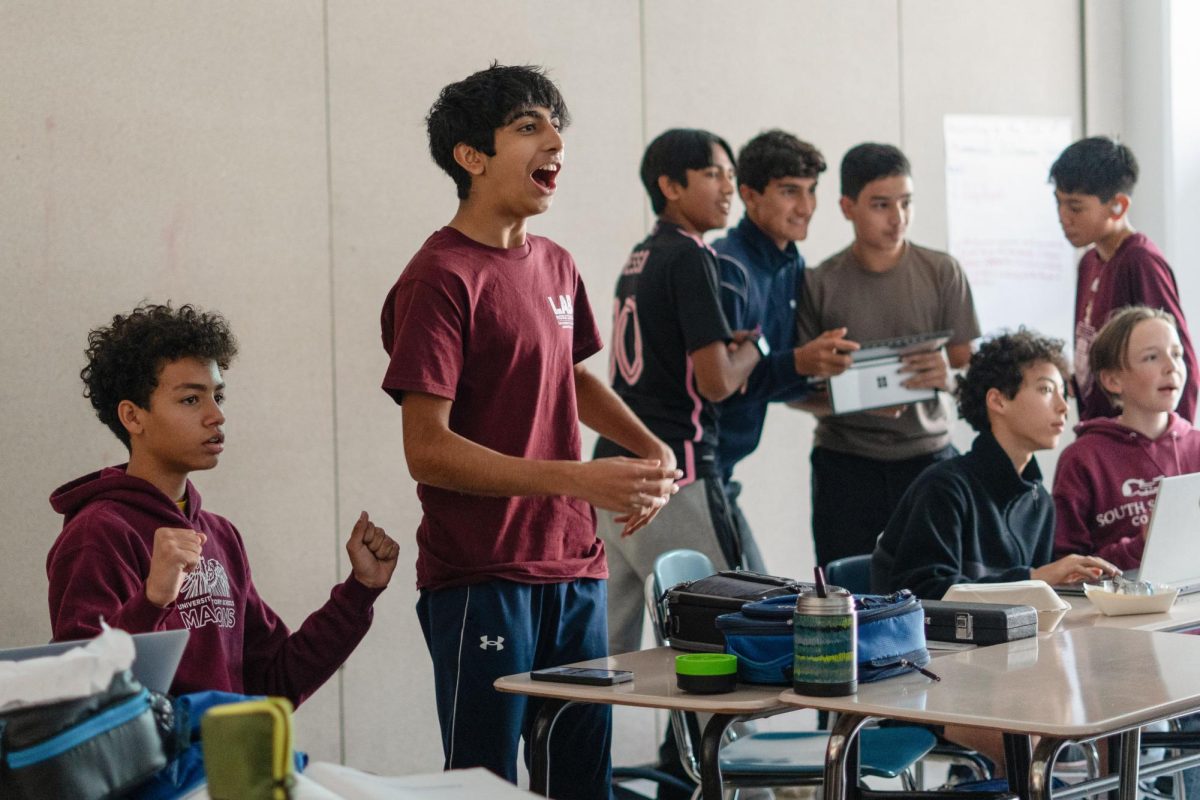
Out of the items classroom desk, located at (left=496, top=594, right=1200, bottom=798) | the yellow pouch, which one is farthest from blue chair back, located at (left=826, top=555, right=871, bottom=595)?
the yellow pouch

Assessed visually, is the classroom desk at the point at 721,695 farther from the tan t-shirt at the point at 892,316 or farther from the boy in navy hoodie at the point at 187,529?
the tan t-shirt at the point at 892,316

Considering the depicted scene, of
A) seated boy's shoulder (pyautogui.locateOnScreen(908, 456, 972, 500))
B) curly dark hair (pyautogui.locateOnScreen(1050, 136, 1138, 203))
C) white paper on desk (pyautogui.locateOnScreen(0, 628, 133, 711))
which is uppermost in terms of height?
curly dark hair (pyautogui.locateOnScreen(1050, 136, 1138, 203))

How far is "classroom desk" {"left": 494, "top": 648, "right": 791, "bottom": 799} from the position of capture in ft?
6.70

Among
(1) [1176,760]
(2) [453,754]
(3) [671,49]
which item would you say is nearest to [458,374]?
(2) [453,754]

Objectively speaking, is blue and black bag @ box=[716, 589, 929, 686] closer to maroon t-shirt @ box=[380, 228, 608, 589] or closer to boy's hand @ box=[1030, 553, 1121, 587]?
maroon t-shirt @ box=[380, 228, 608, 589]

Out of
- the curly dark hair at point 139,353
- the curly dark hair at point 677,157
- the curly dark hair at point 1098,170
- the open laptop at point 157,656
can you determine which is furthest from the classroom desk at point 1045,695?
the curly dark hair at point 1098,170

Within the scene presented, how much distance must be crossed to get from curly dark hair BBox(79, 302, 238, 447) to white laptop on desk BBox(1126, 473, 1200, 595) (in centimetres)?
190

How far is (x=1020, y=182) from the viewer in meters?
5.65

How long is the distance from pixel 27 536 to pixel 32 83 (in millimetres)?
1123

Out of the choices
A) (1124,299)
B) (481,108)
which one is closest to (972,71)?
(1124,299)

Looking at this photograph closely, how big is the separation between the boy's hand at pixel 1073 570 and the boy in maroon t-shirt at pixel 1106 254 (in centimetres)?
111

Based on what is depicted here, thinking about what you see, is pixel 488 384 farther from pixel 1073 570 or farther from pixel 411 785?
pixel 1073 570

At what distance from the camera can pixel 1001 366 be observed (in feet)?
10.7

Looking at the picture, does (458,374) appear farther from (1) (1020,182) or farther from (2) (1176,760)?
(1) (1020,182)
